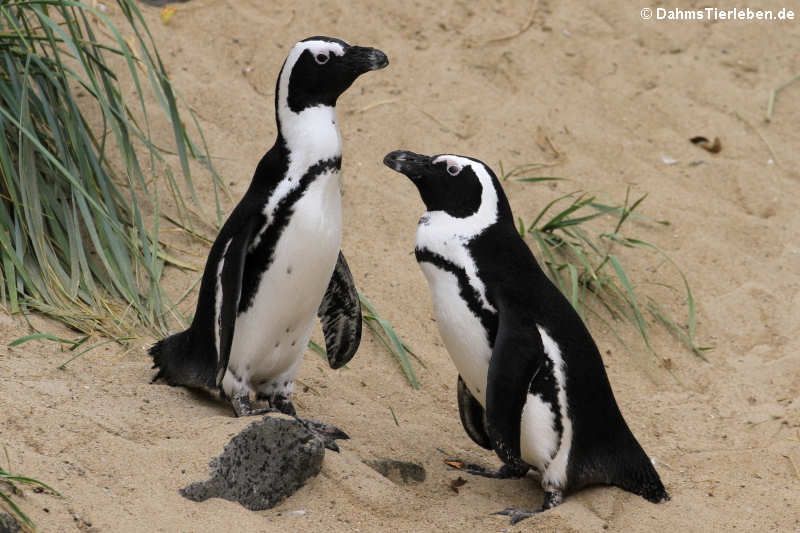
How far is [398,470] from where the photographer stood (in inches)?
131

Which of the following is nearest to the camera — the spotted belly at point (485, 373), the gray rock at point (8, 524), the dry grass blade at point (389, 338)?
the gray rock at point (8, 524)

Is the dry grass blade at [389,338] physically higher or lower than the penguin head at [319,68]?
lower

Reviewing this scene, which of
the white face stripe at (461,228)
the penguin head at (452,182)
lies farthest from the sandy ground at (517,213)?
the penguin head at (452,182)

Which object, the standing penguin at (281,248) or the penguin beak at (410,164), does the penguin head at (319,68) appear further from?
the penguin beak at (410,164)

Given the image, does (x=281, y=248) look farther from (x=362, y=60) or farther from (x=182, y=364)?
(x=362, y=60)

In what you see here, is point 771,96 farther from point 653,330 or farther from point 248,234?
point 248,234

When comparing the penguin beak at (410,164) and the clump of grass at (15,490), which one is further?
the penguin beak at (410,164)

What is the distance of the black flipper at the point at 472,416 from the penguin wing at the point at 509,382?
1.54 ft

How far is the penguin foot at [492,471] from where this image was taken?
136 inches

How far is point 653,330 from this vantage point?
15.7 ft

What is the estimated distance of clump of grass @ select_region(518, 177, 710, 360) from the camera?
4664mm

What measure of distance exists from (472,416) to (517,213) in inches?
73.4

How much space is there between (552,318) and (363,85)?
2.98m

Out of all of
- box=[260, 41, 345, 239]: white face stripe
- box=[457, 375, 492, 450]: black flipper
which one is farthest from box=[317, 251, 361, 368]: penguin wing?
box=[260, 41, 345, 239]: white face stripe
